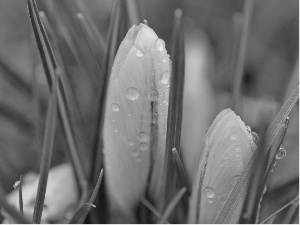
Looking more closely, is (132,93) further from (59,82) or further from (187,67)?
A: (187,67)

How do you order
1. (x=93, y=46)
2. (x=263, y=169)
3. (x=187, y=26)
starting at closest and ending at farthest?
(x=263, y=169) < (x=93, y=46) < (x=187, y=26)

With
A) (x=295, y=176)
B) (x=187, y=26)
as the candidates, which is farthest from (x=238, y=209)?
(x=187, y=26)

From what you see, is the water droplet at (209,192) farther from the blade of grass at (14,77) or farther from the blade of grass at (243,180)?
the blade of grass at (14,77)

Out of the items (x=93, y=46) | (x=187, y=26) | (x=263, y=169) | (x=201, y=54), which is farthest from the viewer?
(x=187, y=26)

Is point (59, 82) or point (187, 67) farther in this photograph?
point (187, 67)

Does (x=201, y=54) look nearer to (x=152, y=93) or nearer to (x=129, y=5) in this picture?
(x=129, y=5)

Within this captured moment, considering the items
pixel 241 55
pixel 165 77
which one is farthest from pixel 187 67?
pixel 165 77

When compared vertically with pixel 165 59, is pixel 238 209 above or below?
below

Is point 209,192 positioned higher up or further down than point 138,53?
further down
